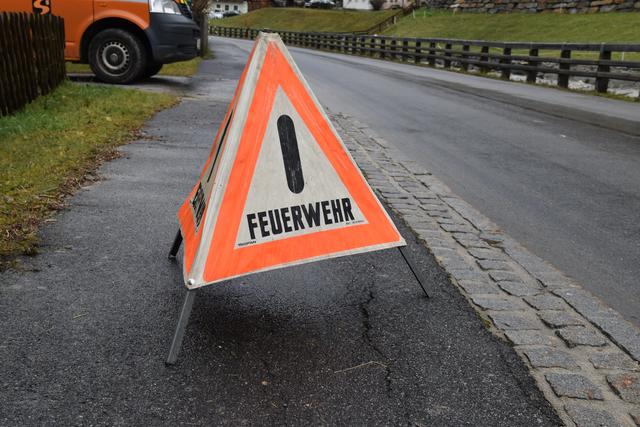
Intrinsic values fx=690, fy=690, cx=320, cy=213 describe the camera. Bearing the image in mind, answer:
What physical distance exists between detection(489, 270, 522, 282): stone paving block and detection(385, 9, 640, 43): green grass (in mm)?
26991

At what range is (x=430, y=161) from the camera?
7.95m

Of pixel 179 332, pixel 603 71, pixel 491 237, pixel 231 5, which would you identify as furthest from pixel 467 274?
pixel 231 5

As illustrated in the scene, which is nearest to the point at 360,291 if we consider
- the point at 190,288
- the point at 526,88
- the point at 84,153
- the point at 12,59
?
the point at 190,288

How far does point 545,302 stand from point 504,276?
0.44 metres

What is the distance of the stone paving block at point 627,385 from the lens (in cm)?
279

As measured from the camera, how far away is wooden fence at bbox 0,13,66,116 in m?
8.99

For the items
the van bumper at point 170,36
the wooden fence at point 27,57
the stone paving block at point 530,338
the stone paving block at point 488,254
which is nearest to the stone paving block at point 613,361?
the stone paving block at point 530,338

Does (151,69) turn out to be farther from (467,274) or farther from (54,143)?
(467,274)

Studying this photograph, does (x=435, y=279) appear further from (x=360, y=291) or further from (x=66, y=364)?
(x=66, y=364)

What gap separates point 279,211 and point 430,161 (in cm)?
485

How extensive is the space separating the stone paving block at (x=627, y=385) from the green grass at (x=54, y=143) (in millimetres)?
3324

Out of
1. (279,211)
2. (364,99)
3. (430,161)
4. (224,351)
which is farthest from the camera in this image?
(364,99)

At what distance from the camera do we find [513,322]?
11.5ft

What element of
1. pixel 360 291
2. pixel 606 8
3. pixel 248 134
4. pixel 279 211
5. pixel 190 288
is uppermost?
pixel 606 8
